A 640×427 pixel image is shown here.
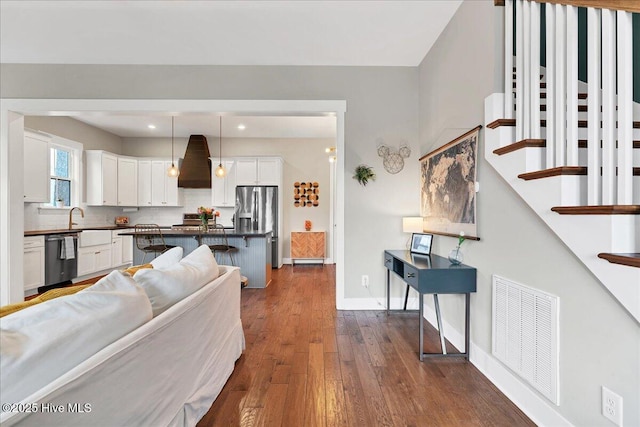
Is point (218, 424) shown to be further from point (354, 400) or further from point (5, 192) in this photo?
point (5, 192)

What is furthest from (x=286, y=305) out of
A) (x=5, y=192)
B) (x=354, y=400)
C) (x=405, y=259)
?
(x=5, y=192)

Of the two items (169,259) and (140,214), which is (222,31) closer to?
(169,259)

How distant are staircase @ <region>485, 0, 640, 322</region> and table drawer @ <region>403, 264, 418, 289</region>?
1.01 metres

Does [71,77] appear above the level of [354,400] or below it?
above

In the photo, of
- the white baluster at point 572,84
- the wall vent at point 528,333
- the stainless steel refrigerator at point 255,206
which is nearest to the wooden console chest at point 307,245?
the stainless steel refrigerator at point 255,206

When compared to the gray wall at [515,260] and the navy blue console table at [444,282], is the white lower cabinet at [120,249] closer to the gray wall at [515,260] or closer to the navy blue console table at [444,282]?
the navy blue console table at [444,282]

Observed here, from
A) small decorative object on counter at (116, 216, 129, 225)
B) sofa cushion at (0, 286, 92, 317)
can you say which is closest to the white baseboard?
sofa cushion at (0, 286, 92, 317)

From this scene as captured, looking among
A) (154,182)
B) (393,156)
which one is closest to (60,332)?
(393,156)

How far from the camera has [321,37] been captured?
3.22m

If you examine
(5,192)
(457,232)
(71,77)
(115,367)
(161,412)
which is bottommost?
(161,412)

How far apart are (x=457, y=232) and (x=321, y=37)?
2366mm

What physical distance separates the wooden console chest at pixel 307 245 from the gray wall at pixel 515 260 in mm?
3869

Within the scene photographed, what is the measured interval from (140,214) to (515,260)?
25.4 feet

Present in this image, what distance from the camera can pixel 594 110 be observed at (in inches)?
57.6
